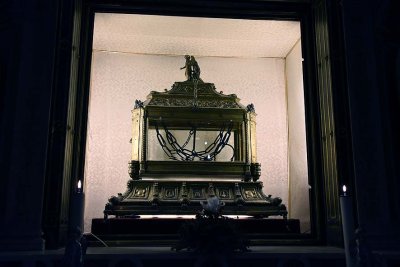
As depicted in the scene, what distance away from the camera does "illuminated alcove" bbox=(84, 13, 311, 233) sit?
11.6 ft

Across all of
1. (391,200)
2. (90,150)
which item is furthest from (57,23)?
(391,200)

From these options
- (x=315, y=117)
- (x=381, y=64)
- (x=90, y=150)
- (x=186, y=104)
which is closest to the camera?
(x=381, y=64)

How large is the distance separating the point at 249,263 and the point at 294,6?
1.84m

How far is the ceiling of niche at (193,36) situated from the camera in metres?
3.46

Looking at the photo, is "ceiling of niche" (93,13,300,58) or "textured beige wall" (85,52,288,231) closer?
"ceiling of niche" (93,13,300,58)

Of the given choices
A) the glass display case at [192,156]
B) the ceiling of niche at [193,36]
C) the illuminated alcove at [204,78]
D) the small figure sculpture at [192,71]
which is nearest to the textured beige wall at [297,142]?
the illuminated alcove at [204,78]

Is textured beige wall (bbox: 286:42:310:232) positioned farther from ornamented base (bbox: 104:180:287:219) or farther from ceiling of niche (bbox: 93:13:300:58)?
ornamented base (bbox: 104:180:287:219)

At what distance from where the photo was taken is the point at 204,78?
401 centimetres

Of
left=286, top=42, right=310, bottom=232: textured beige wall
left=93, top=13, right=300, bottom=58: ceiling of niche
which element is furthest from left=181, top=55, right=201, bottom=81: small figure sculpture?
left=286, top=42, right=310, bottom=232: textured beige wall

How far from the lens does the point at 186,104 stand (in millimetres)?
3311

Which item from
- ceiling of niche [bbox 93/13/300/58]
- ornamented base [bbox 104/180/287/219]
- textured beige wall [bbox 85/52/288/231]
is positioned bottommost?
ornamented base [bbox 104/180/287/219]

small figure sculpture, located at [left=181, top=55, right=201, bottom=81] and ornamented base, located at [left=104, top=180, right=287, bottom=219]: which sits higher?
small figure sculpture, located at [left=181, top=55, right=201, bottom=81]

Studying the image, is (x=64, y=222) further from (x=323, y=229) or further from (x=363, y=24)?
(x=363, y=24)

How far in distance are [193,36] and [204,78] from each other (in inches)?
16.8
